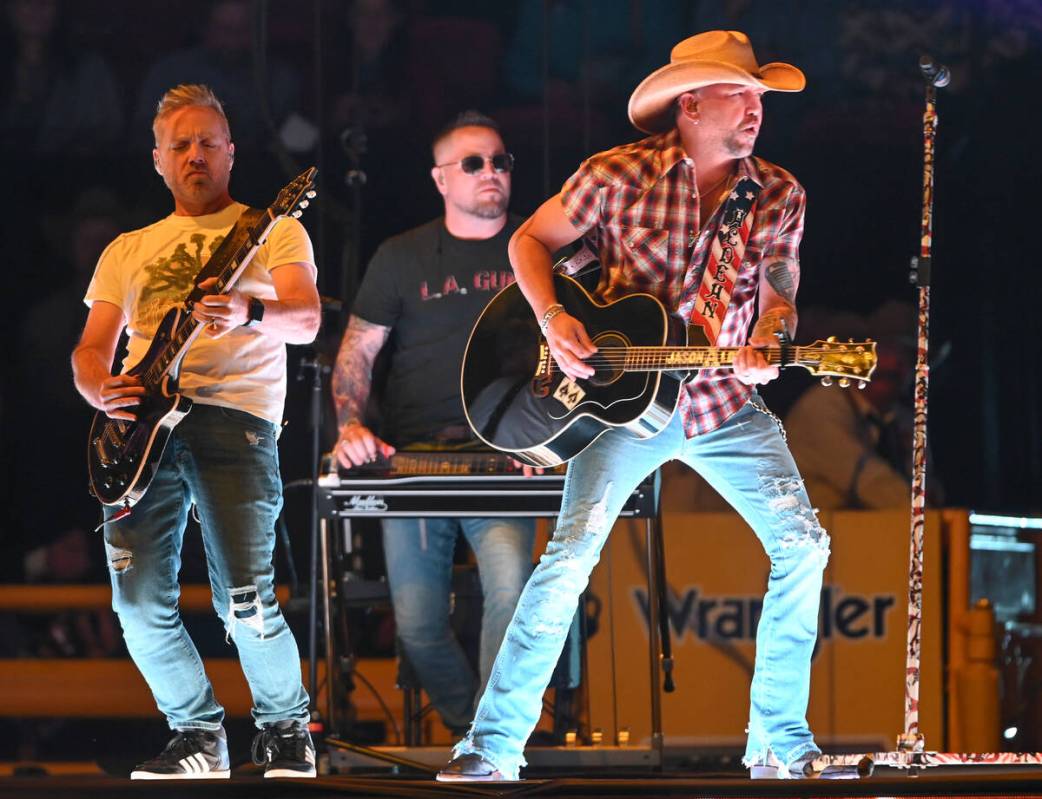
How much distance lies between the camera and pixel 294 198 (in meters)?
4.47

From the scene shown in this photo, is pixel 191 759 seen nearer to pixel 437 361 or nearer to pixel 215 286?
pixel 215 286

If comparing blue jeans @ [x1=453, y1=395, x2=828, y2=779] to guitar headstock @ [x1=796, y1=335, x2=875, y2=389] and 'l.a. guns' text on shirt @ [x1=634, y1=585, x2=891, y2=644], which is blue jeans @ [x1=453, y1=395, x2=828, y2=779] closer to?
guitar headstock @ [x1=796, y1=335, x2=875, y2=389]

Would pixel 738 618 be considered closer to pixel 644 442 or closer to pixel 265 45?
pixel 644 442

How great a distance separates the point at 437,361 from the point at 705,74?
1774mm

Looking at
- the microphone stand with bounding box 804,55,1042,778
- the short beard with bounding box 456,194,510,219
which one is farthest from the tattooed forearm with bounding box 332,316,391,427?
the microphone stand with bounding box 804,55,1042,778

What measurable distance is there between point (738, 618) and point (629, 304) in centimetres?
247

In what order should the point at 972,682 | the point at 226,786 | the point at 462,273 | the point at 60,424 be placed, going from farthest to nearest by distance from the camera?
1. the point at 60,424
2. the point at 972,682
3. the point at 462,273
4. the point at 226,786

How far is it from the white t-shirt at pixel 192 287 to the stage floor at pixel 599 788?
1.08m

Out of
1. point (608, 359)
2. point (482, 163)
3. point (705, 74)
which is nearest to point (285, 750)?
point (608, 359)

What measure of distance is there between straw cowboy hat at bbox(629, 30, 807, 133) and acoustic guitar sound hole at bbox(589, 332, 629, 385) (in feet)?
2.47

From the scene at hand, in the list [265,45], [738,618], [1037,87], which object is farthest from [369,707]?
[1037,87]

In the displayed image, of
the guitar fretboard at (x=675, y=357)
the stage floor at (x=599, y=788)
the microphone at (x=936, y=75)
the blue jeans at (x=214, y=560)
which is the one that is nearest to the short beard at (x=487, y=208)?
the guitar fretboard at (x=675, y=357)

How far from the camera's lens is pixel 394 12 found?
8.38 meters

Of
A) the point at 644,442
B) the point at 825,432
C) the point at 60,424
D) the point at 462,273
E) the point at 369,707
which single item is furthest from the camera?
the point at 60,424
